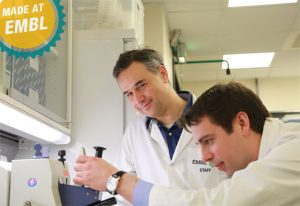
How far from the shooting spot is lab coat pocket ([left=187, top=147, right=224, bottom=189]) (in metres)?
1.66

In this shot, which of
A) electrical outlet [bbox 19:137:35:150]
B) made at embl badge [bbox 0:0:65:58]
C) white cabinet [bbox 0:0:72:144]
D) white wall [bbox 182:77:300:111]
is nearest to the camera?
made at embl badge [bbox 0:0:65:58]

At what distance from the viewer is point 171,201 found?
43.3 inches

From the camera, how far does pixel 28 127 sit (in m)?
1.61

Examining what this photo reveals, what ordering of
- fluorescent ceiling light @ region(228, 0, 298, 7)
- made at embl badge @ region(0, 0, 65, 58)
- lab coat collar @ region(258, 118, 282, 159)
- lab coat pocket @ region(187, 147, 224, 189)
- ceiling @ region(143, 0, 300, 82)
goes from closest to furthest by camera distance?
lab coat collar @ region(258, 118, 282, 159)
made at embl badge @ region(0, 0, 65, 58)
lab coat pocket @ region(187, 147, 224, 189)
fluorescent ceiling light @ region(228, 0, 298, 7)
ceiling @ region(143, 0, 300, 82)

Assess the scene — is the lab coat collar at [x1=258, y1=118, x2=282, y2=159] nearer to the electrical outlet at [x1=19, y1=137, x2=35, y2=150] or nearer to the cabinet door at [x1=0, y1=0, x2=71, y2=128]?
the cabinet door at [x1=0, y1=0, x2=71, y2=128]

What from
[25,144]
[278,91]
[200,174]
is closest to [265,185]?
[200,174]

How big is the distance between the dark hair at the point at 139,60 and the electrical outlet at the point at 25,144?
569mm

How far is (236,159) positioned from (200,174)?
0.52m

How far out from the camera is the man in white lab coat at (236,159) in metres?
1.00

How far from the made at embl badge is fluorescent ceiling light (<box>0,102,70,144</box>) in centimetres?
19

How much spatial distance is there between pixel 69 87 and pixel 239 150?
42.3 inches

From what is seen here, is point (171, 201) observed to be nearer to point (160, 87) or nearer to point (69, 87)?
point (160, 87)

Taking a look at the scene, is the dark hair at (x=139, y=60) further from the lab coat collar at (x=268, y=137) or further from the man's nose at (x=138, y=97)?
the lab coat collar at (x=268, y=137)

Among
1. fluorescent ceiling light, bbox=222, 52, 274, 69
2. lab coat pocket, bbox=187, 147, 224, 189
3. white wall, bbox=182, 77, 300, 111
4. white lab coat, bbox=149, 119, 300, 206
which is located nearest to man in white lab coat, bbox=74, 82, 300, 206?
white lab coat, bbox=149, 119, 300, 206
